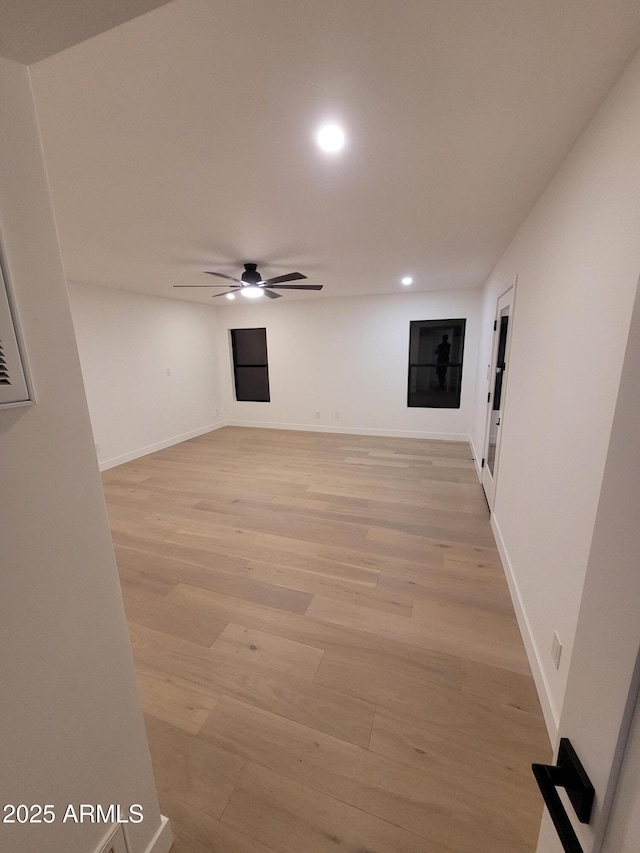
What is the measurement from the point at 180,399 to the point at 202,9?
5.59 meters

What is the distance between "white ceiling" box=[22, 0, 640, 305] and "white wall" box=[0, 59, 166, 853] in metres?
0.74

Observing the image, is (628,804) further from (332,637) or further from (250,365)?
(250,365)

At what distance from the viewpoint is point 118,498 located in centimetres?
371

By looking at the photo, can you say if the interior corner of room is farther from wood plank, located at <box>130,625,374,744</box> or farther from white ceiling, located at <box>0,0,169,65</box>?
wood plank, located at <box>130,625,374,744</box>

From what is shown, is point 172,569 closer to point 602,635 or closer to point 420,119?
point 602,635

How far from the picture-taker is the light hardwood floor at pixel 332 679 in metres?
1.15

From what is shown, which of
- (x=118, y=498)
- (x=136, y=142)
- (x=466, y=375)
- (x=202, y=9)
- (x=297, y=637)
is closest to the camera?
(x=202, y=9)

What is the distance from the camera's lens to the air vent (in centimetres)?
60

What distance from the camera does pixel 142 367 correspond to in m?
5.17

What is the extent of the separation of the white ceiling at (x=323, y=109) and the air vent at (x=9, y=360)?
0.99 meters

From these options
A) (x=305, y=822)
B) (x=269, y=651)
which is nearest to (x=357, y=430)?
(x=269, y=651)

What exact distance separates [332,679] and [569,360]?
6.27ft

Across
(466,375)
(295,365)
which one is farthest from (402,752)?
(295,365)

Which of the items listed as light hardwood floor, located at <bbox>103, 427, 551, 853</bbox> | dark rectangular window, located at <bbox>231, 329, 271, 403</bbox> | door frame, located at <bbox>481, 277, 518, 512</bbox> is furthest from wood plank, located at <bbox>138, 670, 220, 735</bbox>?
dark rectangular window, located at <bbox>231, 329, 271, 403</bbox>
